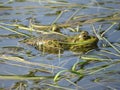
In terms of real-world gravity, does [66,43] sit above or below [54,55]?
above

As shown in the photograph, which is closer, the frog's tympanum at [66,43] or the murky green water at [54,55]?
the murky green water at [54,55]

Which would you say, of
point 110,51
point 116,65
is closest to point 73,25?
point 110,51

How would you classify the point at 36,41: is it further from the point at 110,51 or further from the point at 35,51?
the point at 110,51

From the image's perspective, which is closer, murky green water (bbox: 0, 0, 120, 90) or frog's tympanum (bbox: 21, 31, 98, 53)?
murky green water (bbox: 0, 0, 120, 90)
